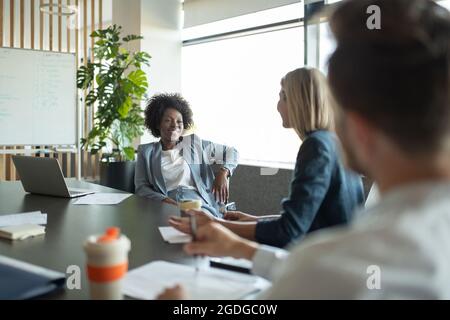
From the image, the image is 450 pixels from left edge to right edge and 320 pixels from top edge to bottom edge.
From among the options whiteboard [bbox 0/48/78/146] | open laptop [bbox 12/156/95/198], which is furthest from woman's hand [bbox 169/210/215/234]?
whiteboard [bbox 0/48/78/146]

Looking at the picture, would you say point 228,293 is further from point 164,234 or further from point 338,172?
point 338,172

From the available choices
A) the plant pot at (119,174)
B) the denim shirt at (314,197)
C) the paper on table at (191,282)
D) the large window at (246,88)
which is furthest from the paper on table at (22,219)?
the large window at (246,88)

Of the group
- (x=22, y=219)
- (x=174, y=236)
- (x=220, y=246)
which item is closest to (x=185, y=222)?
(x=174, y=236)

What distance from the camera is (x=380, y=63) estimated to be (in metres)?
0.65

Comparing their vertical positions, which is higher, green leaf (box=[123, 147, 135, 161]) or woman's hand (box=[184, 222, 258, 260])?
green leaf (box=[123, 147, 135, 161])

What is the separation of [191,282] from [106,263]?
0.30m

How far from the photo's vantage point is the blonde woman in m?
1.47

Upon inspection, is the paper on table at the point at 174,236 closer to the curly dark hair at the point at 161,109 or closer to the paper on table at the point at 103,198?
the paper on table at the point at 103,198

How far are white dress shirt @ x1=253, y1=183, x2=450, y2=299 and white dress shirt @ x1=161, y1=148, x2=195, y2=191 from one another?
2287mm

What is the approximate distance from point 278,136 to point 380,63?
366cm

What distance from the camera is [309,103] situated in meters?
1.61

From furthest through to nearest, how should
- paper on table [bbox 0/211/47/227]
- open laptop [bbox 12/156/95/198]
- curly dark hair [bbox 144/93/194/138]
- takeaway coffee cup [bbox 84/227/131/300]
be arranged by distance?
1. curly dark hair [bbox 144/93/194/138]
2. open laptop [bbox 12/156/95/198]
3. paper on table [bbox 0/211/47/227]
4. takeaway coffee cup [bbox 84/227/131/300]

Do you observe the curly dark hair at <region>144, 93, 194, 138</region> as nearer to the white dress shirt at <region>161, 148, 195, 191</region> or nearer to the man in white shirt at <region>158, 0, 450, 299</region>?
the white dress shirt at <region>161, 148, 195, 191</region>

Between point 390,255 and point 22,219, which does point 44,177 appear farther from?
point 390,255
